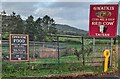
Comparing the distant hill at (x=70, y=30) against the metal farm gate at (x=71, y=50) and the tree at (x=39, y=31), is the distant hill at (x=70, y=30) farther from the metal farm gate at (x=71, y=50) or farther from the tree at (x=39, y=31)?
the tree at (x=39, y=31)

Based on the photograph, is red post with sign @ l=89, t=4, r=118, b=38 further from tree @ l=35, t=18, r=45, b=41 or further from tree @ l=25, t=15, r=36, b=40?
tree @ l=25, t=15, r=36, b=40

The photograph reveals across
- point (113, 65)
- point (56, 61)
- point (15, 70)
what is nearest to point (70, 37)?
point (56, 61)

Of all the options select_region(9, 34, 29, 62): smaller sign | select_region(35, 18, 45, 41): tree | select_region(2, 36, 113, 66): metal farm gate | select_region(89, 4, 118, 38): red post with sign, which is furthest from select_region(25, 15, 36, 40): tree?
select_region(89, 4, 118, 38): red post with sign

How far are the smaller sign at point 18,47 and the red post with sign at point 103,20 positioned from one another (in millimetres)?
3064

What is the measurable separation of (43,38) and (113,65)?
357 centimetres

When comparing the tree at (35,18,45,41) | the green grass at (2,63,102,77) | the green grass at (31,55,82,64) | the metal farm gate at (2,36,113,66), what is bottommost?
the green grass at (2,63,102,77)

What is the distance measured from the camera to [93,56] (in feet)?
36.4

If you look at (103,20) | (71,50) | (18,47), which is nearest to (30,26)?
(18,47)

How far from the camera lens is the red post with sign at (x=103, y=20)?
34.3ft

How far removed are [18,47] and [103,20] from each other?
3.96 meters

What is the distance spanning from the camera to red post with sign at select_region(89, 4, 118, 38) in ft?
34.3

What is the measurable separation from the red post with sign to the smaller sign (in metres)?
3.06

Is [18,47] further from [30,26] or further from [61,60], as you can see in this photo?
[61,60]

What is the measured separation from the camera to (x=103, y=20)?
10.6 metres
